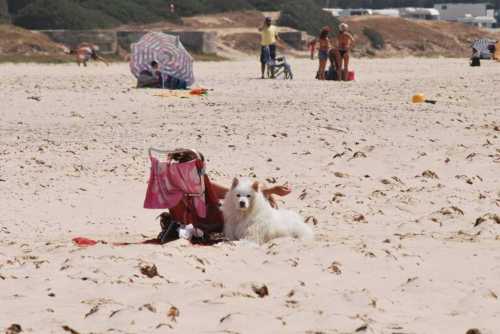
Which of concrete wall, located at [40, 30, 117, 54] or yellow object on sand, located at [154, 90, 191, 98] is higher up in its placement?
yellow object on sand, located at [154, 90, 191, 98]

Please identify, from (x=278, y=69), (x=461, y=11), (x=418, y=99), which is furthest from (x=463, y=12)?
(x=418, y=99)

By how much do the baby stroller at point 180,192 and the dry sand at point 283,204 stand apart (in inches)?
17.5

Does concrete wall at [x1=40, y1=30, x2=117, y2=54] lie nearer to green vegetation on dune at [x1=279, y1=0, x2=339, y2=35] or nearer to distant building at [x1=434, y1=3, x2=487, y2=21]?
green vegetation on dune at [x1=279, y1=0, x2=339, y2=35]

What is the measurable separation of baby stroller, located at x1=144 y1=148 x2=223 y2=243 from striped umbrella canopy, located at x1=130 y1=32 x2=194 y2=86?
42.6 feet

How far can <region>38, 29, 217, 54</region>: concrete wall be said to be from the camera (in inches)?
1479

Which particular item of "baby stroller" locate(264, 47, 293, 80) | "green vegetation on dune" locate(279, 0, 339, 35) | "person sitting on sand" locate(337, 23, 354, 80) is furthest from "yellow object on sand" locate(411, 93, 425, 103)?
"green vegetation on dune" locate(279, 0, 339, 35)

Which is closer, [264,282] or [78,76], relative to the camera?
[264,282]

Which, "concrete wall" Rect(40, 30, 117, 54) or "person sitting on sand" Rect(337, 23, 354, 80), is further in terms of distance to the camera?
"concrete wall" Rect(40, 30, 117, 54)

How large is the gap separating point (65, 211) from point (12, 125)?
558cm

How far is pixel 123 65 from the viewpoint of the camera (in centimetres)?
3300

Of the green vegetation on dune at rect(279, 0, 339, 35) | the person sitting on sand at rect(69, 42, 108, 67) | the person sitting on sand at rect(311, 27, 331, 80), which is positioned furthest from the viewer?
the green vegetation on dune at rect(279, 0, 339, 35)

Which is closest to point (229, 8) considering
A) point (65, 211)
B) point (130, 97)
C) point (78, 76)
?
point (78, 76)

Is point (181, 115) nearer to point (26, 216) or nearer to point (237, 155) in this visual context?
point (237, 155)

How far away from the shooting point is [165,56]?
21609mm
